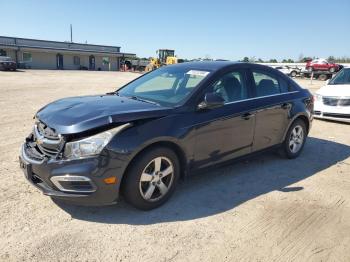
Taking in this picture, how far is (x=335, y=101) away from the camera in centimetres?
967

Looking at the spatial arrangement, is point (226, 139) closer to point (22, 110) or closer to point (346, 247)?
point (346, 247)

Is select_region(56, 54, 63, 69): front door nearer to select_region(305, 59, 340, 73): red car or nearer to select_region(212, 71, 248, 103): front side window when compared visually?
select_region(305, 59, 340, 73): red car

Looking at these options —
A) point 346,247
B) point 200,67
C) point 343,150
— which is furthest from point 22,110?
A: point 346,247

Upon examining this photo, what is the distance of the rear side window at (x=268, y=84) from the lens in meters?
5.27

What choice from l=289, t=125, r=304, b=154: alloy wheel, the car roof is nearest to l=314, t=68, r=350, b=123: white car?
l=289, t=125, r=304, b=154: alloy wheel

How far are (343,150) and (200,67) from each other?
391 centimetres

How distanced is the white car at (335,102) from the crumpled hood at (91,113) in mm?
7217

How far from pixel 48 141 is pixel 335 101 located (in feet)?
27.9

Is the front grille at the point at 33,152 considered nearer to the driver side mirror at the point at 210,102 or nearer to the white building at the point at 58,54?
the driver side mirror at the point at 210,102

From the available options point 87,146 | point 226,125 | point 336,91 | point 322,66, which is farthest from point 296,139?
point 322,66

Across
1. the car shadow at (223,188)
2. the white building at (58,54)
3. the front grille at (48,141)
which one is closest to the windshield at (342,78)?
the car shadow at (223,188)

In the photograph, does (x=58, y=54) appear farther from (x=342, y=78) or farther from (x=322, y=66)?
(x=342, y=78)

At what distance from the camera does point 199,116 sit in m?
4.24

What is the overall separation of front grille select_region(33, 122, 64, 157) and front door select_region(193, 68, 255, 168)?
1614mm
